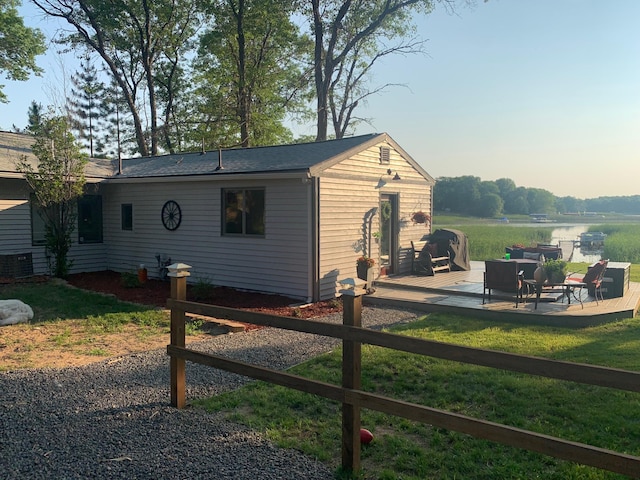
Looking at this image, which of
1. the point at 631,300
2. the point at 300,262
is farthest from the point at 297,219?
the point at 631,300

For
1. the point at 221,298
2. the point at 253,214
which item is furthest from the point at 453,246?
the point at 221,298

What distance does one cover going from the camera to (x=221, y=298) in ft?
33.1

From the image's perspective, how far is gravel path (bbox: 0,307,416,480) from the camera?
129 inches

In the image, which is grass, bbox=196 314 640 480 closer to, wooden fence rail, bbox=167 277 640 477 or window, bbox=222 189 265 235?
wooden fence rail, bbox=167 277 640 477

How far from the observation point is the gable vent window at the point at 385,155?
1198 cm

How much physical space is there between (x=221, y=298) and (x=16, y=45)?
22207 mm

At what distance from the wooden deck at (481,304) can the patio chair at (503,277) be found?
9.7 inches

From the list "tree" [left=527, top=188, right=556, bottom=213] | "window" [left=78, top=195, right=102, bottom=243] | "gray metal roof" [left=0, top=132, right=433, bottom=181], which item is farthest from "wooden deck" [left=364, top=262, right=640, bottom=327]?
"tree" [left=527, top=188, right=556, bottom=213]

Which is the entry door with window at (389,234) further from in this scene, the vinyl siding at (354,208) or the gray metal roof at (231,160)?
the gray metal roof at (231,160)

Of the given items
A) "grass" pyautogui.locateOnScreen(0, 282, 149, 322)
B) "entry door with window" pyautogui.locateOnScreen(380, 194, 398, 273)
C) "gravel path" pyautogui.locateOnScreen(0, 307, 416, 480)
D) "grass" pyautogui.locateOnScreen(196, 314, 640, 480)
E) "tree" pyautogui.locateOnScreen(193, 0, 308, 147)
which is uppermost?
"tree" pyautogui.locateOnScreen(193, 0, 308, 147)

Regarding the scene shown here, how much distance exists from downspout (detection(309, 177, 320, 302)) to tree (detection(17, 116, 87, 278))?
582 centimetres

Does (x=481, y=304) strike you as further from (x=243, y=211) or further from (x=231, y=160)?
(x=231, y=160)

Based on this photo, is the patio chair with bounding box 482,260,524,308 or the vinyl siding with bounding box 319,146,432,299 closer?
the patio chair with bounding box 482,260,524,308

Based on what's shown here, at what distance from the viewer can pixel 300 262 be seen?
32.9ft
